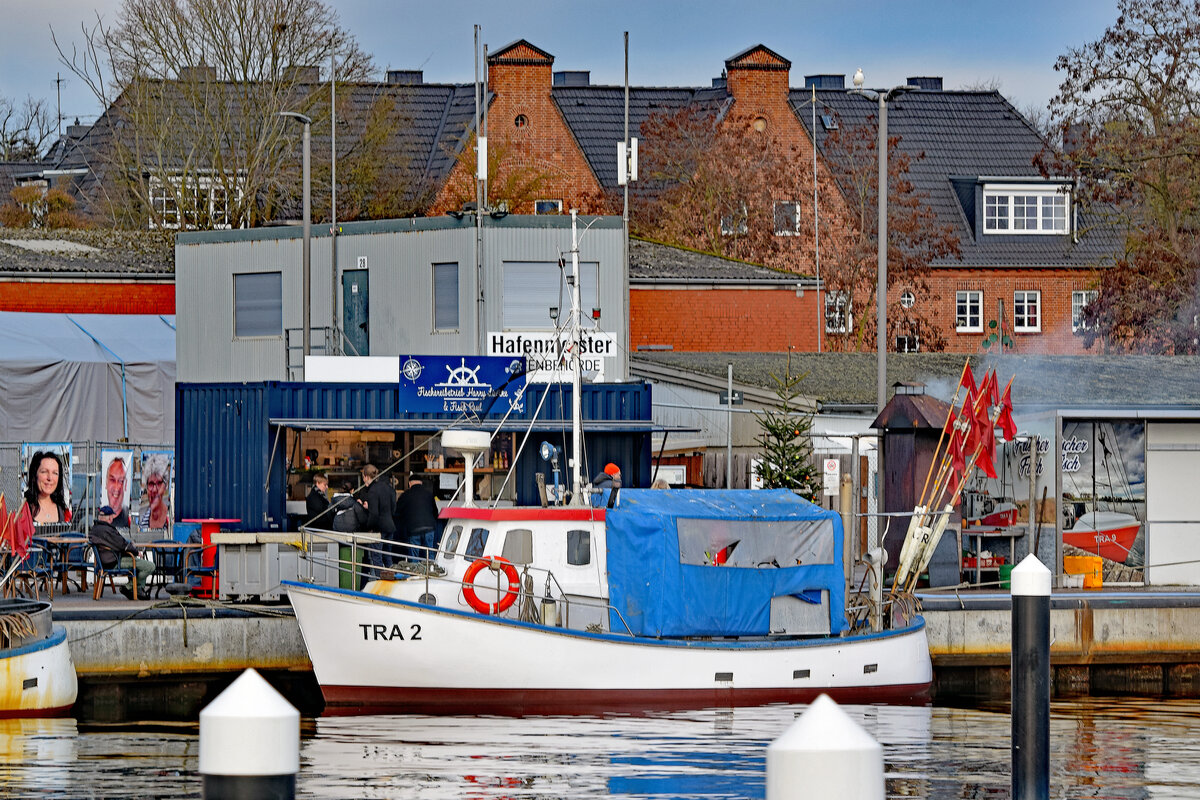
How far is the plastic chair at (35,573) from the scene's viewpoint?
22.8m

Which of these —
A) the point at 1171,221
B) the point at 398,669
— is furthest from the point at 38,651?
the point at 1171,221

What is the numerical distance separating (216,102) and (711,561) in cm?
3210

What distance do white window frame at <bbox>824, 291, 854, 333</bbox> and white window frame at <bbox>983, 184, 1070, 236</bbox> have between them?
824 cm

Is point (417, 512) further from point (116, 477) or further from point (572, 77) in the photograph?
point (572, 77)

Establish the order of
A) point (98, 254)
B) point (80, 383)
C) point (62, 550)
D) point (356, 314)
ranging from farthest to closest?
point (98, 254) → point (80, 383) → point (356, 314) → point (62, 550)

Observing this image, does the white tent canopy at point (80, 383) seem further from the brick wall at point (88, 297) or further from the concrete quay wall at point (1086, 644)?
the concrete quay wall at point (1086, 644)

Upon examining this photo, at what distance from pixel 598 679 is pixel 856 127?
134ft

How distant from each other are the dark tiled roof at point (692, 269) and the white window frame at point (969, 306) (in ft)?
50.2

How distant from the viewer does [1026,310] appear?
56.9 metres

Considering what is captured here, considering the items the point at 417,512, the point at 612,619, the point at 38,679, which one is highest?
the point at 417,512

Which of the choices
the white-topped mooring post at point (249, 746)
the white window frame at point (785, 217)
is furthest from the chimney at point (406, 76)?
the white-topped mooring post at point (249, 746)

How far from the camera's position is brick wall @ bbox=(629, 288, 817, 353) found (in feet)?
136

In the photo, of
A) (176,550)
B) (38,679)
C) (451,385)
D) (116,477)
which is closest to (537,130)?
(116,477)

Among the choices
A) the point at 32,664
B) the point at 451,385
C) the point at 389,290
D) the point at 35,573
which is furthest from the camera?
the point at 389,290
